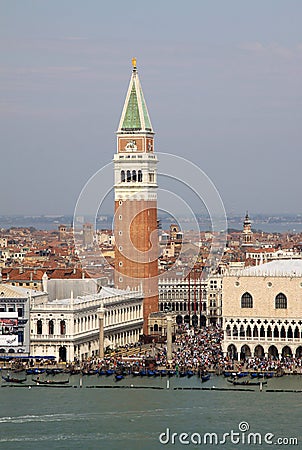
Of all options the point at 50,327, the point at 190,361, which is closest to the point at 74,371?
the point at 50,327

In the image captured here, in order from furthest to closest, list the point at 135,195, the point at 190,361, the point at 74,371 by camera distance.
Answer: the point at 135,195, the point at 190,361, the point at 74,371

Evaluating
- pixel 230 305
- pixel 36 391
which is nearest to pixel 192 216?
pixel 230 305

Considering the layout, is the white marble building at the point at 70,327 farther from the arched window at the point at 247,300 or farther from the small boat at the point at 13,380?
the arched window at the point at 247,300

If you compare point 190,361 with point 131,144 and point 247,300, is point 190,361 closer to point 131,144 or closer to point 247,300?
point 247,300

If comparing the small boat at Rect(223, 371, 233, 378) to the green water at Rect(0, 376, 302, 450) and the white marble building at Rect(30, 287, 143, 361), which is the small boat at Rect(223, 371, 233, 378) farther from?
the white marble building at Rect(30, 287, 143, 361)

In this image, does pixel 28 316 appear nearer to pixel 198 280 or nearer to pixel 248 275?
pixel 248 275

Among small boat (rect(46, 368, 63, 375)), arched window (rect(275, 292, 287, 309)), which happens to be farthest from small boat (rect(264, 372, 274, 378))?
small boat (rect(46, 368, 63, 375))

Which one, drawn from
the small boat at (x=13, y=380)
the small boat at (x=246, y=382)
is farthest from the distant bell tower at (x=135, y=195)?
the small boat at (x=246, y=382)
